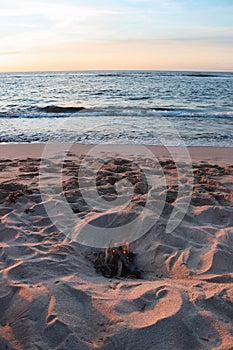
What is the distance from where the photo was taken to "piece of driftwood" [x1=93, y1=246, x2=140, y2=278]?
2715 millimetres

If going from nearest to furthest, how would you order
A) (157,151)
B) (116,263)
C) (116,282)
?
1. (116,282)
2. (116,263)
3. (157,151)

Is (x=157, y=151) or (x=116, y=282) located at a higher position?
(x=157, y=151)

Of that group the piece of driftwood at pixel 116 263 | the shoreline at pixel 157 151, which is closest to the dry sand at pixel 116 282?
the piece of driftwood at pixel 116 263

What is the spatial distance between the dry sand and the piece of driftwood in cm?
8

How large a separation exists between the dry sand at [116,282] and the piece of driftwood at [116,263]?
8 centimetres

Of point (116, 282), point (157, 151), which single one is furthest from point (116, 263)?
point (157, 151)

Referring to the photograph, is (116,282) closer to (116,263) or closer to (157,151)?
(116,263)

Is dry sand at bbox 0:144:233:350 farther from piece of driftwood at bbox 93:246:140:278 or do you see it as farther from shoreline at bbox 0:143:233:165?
shoreline at bbox 0:143:233:165

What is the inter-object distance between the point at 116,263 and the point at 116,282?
0.25m

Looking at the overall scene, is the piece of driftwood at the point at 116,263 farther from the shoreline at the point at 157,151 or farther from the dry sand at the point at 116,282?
the shoreline at the point at 157,151

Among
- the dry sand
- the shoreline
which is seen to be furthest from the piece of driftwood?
the shoreline

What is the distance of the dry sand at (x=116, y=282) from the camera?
6.48ft

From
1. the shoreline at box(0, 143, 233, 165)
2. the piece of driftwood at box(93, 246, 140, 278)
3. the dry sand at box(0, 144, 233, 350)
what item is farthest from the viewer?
the shoreline at box(0, 143, 233, 165)

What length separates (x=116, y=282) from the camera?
8.41ft
